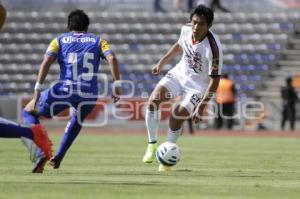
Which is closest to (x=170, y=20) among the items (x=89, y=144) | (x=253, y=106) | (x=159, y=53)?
(x=159, y=53)

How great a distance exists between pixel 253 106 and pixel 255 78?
331 cm

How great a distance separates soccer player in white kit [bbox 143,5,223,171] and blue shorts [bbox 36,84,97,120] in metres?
1.08

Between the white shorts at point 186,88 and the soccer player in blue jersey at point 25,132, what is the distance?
9.38 feet

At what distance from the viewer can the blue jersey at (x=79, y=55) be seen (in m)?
12.2

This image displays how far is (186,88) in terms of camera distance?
42.6 ft

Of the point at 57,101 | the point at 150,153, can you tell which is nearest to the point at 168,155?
the point at 150,153

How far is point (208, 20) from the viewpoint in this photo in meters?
12.4

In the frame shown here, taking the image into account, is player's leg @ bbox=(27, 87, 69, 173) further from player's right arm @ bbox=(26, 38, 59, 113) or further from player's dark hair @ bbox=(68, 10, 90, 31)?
player's dark hair @ bbox=(68, 10, 90, 31)

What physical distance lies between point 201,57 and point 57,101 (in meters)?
2.05

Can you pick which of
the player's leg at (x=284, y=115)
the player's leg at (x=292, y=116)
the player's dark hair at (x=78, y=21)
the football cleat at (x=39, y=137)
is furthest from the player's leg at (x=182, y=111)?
the player's leg at (x=292, y=116)

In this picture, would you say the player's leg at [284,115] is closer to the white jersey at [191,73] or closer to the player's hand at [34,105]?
the white jersey at [191,73]

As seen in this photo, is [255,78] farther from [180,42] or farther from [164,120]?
[180,42]

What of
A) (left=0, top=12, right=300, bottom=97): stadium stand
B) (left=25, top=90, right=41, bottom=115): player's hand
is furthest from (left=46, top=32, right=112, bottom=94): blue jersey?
(left=0, top=12, right=300, bottom=97): stadium stand

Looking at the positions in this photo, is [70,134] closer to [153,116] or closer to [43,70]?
[43,70]
